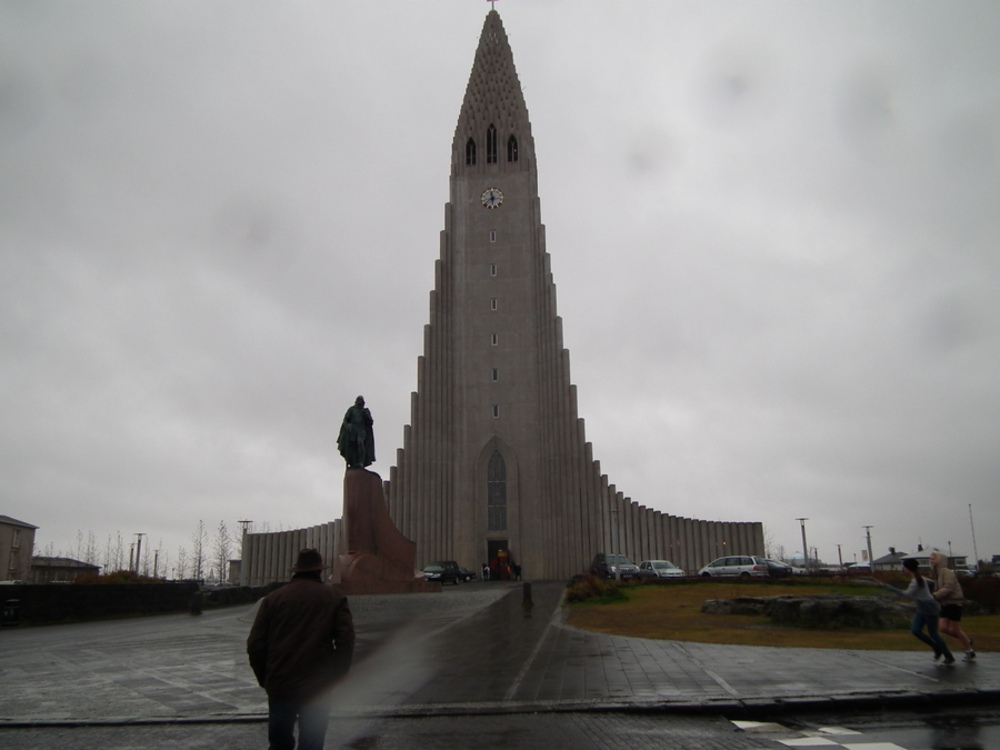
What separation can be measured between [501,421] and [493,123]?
22981 millimetres

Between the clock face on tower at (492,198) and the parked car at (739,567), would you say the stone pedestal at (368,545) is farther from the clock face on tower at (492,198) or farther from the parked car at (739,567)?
the clock face on tower at (492,198)

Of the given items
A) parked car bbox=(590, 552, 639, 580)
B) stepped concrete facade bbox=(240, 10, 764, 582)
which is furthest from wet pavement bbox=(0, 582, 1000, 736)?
stepped concrete facade bbox=(240, 10, 764, 582)

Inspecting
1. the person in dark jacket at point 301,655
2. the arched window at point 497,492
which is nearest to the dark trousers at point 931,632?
the person in dark jacket at point 301,655

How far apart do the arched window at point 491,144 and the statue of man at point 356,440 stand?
1509 inches

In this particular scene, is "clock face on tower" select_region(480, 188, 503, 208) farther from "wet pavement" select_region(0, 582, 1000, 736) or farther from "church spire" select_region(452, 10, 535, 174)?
"wet pavement" select_region(0, 582, 1000, 736)

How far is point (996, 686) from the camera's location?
8273mm

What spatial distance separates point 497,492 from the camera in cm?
5347

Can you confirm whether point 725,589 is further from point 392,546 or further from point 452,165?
point 452,165

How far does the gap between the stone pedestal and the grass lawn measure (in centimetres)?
576

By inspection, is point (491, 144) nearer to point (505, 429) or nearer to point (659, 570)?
point (505, 429)

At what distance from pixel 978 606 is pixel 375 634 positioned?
1372 centimetres

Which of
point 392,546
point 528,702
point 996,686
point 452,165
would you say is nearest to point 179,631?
point 392,546

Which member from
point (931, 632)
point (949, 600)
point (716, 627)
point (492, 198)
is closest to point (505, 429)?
point (492, 198)

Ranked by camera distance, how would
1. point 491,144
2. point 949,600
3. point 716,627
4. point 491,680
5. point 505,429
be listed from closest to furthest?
point 491,680, point 949,600, point 716,627, point 505,429, point 491,144
